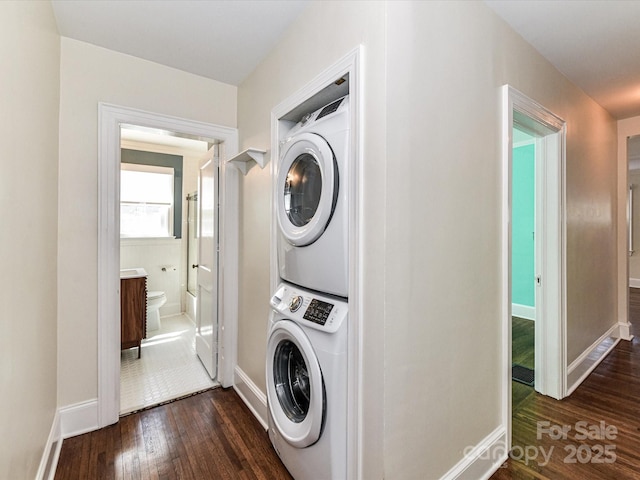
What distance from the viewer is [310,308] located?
Answer: 1442 mm

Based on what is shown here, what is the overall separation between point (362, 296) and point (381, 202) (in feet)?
1.25

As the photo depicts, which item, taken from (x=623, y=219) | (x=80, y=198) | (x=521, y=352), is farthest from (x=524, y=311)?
(x=80, y=198)

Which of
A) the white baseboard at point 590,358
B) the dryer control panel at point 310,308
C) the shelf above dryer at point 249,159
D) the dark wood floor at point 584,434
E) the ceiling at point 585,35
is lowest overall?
the dark wood floor at point 584,434

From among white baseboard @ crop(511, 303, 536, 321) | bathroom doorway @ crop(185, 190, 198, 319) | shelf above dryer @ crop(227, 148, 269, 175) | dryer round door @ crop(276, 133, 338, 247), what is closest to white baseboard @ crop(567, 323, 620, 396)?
white baseboard @ crop(511, 303, 536, 321)

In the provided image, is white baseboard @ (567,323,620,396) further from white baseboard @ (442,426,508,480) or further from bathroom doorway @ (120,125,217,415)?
bathroom doorway @ (120,125,217,415)

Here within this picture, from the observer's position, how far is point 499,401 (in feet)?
5.55

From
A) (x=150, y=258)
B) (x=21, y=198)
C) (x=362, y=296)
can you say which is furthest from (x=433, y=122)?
(x=150, y=258)

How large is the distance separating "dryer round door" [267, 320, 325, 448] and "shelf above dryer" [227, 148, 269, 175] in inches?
42.6

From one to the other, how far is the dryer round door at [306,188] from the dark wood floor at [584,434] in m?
1.60

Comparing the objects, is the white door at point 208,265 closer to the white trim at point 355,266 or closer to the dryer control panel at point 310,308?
the dryer control panel at point 310,308

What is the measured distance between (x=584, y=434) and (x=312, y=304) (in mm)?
1974

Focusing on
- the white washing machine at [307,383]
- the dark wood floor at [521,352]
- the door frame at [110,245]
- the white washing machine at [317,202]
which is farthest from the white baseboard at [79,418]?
the dark wood floor at [521,352]

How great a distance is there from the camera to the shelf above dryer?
1.99 m

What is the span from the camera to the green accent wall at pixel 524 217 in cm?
406
